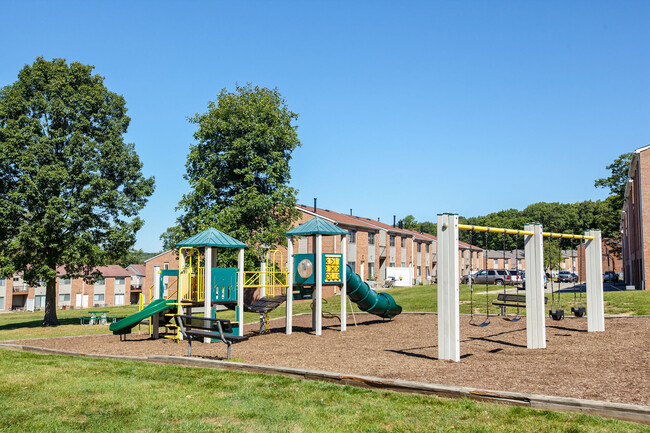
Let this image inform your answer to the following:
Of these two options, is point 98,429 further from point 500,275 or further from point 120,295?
point 120,295

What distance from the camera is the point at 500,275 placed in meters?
47.8

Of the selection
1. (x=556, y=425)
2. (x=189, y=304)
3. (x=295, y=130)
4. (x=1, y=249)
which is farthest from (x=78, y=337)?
(x=295, y=130)

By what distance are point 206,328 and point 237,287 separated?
493cm

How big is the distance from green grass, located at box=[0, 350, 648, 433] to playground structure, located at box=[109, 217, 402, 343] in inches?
283

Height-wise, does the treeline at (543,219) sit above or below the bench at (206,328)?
above

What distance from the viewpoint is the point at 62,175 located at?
2422 cm

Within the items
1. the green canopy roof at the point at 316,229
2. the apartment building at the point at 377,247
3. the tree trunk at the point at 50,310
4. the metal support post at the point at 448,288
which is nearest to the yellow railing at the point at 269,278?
the green canopy roof at the point at 316,229

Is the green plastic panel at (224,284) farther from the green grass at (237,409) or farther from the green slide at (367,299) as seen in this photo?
the green grass at (237,409)

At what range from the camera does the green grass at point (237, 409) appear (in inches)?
226

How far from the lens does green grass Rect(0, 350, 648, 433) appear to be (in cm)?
573

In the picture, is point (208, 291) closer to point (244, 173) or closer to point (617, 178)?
point (244, 173)

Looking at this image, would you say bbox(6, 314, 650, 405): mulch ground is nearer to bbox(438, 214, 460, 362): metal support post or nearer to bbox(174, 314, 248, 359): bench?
bbox(438, 214, 460, 362): metal support post

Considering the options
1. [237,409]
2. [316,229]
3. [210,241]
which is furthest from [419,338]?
[237,409]

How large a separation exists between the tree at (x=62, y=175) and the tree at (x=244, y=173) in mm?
3792
